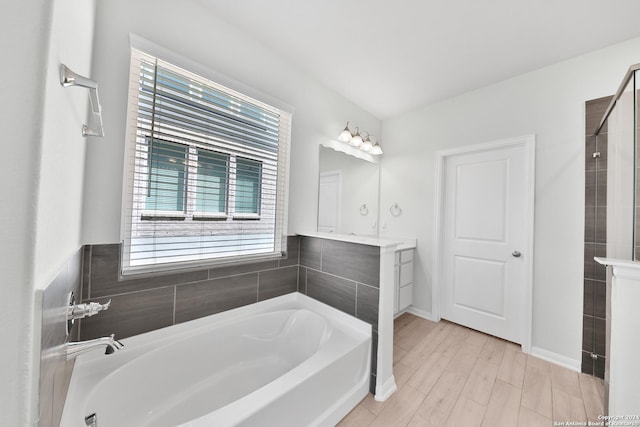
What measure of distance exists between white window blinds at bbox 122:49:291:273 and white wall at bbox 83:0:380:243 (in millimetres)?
66

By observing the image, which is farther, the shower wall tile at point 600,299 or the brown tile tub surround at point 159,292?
the shower wall tile at point 600,299

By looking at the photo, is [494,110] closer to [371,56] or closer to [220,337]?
[371,56]

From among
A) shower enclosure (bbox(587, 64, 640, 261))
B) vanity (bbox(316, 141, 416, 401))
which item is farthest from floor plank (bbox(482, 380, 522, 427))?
shower enclosure (bbox(587, 64, 640, 261))

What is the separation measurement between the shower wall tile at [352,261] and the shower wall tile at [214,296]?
2.00 ft

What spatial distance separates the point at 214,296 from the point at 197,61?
5.26 feet

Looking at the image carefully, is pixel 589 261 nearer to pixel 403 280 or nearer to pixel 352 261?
pixel 403 280

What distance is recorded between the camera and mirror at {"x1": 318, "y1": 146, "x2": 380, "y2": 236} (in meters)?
2.34

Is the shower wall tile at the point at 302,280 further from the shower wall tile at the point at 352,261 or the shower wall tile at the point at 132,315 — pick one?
the shower wall tile at the point at 132,315

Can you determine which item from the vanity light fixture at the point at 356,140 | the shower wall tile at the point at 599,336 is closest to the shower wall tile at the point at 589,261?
the shower wall tile at the point at 599,336

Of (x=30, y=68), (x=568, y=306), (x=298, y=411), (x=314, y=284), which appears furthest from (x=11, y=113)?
(x=568, y=306)

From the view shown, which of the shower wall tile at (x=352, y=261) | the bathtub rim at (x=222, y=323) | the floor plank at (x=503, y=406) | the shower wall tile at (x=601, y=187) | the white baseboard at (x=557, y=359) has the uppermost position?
the shower wall tile at (x=601, y=187)

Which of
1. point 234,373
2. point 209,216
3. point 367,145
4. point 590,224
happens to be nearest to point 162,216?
point 209,216

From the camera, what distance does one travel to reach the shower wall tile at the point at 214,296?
4.84 ft

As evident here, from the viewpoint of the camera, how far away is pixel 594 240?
5.80 feet
